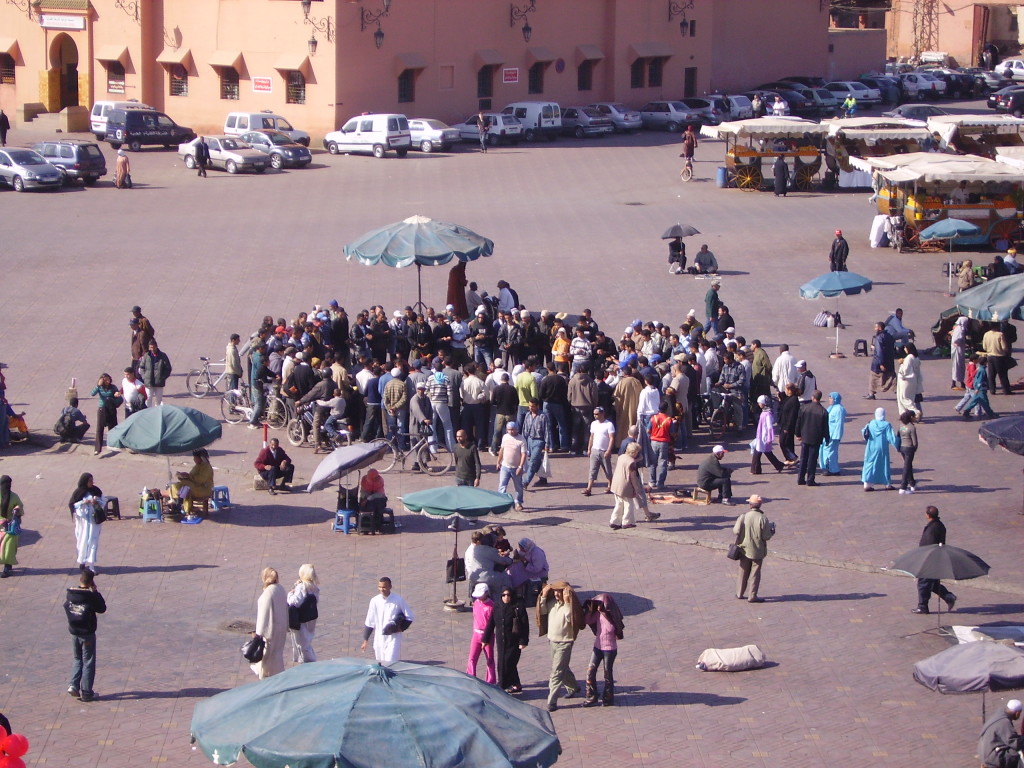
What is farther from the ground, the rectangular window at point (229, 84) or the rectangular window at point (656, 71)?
the rectangular window at point (656, 71)

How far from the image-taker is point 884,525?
1617cm

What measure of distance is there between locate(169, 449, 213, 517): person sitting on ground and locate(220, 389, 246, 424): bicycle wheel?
149 inches

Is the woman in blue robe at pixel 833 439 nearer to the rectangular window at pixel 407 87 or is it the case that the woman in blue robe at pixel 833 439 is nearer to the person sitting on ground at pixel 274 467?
the person sitting on ground at pixel 274 467

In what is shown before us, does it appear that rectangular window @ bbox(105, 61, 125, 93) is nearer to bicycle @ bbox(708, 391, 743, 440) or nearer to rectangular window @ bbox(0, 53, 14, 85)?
rectangular window @ bbox(0, 53, 14, 85)

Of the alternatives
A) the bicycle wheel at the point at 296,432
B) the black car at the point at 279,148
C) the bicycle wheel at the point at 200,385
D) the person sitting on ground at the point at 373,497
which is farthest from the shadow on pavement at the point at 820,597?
the black car at the point at 279,148

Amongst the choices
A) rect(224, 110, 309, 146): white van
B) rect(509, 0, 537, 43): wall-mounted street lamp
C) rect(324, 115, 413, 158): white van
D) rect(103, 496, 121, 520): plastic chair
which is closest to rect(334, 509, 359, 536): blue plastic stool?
rect(103, 496, 121, 520): plastic chair

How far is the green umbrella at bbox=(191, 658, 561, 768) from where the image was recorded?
7785 mm

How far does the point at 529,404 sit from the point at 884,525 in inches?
187

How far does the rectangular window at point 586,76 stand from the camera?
2148 inches

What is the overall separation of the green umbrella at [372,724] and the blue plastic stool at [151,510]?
8194 millimetres

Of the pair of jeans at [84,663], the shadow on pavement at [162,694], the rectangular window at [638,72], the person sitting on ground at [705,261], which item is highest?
the rectangular window at [638,72]

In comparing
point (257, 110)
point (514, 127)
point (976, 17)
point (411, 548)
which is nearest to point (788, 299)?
point (411, 548)

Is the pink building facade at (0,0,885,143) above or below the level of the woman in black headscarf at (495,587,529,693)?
above

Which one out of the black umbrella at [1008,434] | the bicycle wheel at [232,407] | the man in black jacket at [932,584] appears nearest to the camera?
the man in black jacket at [932,584]
